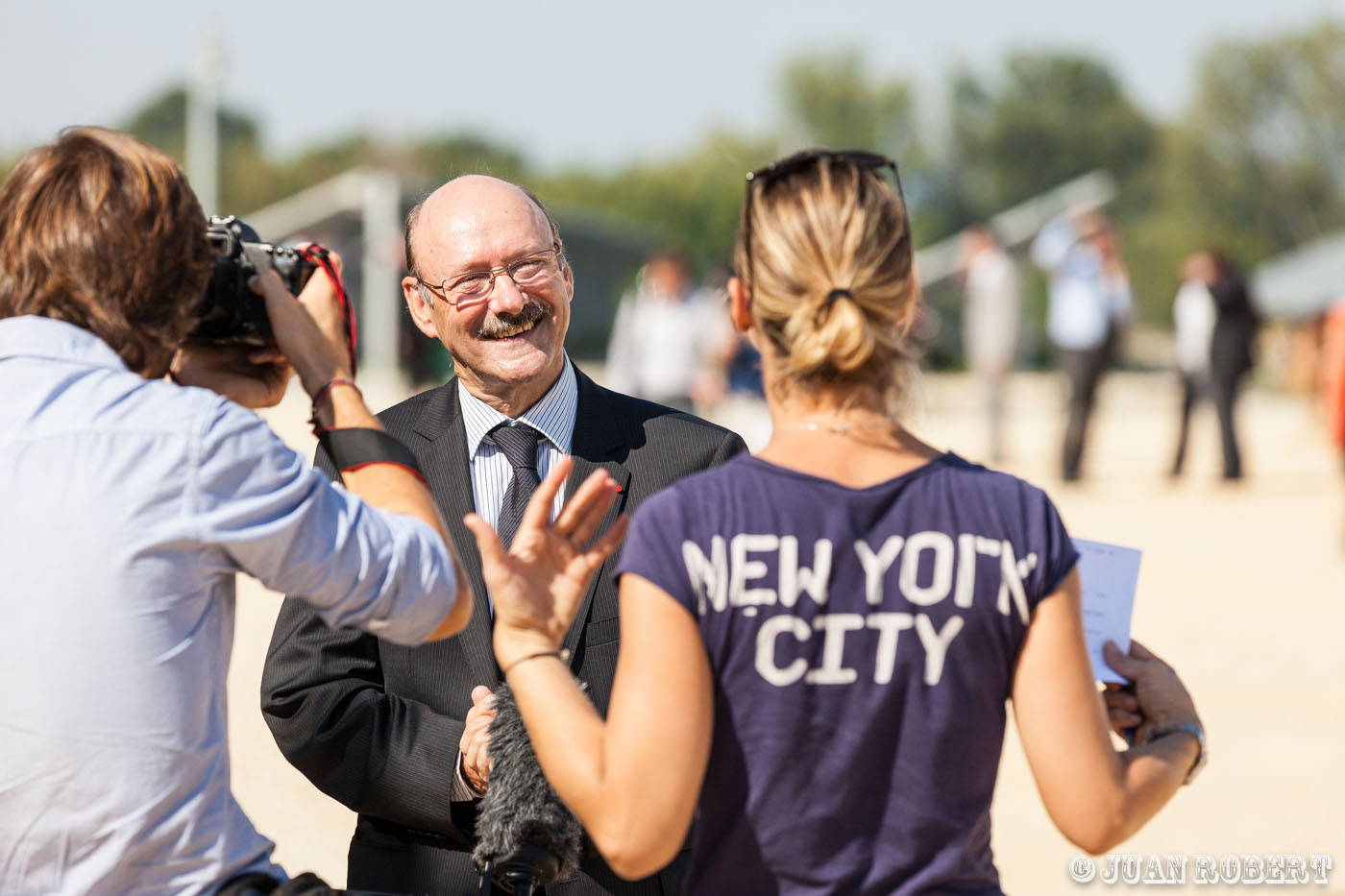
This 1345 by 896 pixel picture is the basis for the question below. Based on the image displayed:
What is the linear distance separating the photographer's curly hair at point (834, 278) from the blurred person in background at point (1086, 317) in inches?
522

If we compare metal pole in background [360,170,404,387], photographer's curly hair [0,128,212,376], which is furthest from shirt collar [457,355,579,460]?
metal pole in background [360,170,404,387]

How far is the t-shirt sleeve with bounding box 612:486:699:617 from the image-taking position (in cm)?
190

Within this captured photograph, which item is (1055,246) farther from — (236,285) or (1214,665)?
(236,285)

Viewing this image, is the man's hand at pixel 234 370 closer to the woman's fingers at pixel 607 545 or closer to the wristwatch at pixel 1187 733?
the woman's fingers at pixel 607 545

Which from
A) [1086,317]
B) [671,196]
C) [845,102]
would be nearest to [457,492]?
[1086,317]

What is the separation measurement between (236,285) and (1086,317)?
13.5m

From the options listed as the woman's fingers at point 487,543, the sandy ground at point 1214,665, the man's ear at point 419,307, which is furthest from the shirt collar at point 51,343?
the man's ear at point 419,307

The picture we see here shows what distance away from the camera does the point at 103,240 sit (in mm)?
1931

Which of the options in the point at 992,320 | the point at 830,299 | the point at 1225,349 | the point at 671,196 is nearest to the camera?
the point at 830,299

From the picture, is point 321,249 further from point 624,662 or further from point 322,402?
point 624,662

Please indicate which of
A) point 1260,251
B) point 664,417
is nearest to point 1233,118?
point 1260,251

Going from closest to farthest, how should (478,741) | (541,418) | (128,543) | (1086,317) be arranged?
(128,543) < (478,741) < (541,418) < (1086,317)

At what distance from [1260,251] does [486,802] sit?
5891cm

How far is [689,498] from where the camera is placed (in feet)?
6.40
